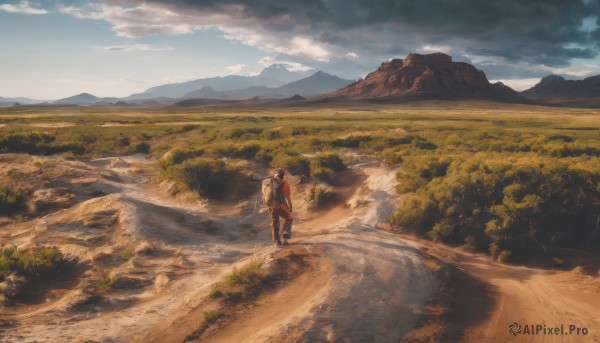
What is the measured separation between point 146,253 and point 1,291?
356 cm

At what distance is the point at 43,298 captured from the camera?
31.4ft

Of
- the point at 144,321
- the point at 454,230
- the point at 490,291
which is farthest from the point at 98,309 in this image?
the point at 454,230

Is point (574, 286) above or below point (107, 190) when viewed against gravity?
below

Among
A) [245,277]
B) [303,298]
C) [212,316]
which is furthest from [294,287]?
[212,316]

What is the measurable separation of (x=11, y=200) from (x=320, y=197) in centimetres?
1269

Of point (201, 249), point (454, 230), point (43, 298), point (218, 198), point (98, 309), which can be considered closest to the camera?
point (98, 309)

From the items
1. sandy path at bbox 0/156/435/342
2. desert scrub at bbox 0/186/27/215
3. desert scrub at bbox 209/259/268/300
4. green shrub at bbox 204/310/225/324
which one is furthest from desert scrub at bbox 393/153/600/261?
desert scrub at bbox 0/186/27/215

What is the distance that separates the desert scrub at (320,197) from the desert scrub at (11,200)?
1209cm

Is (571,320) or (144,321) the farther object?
(571,320)

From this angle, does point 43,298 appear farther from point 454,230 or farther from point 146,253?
point 454,230

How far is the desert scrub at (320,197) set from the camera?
60.0 ft

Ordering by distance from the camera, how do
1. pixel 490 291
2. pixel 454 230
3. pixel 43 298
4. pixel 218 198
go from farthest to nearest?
1. pixel 218 198
2. pixel 454 230
3. pixel 490 291
4. pixel 43 298

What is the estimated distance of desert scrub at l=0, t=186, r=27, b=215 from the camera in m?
16.6

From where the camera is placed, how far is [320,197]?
18.3 m
